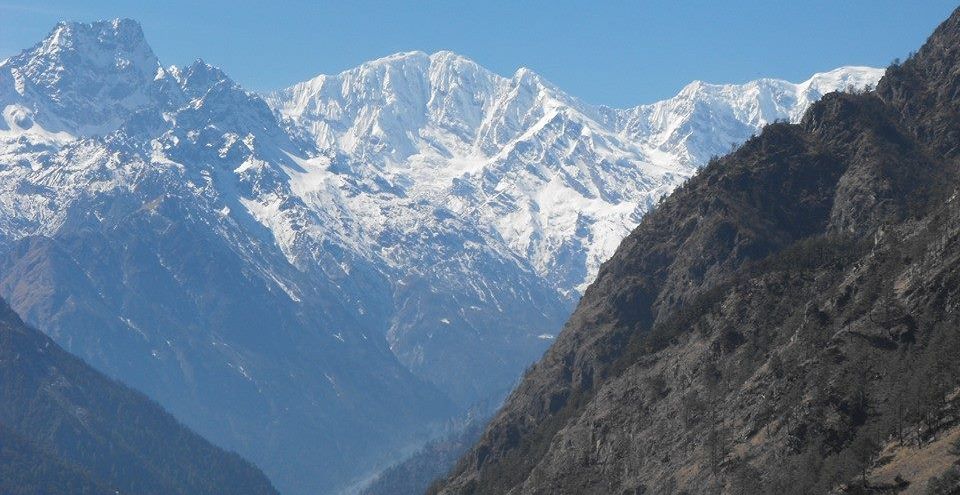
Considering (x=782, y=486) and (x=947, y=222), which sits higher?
(x=947, y=222)

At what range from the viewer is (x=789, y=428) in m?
178

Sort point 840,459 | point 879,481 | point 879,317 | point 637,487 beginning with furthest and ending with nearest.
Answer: point 637,487
point 879,317
point 840,459
point 879,481

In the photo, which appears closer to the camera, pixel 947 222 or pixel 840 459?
pixel 840 459

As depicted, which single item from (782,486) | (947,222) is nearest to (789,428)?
(782,486)

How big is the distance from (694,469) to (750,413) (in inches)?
424

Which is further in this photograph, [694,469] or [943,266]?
[694,469]

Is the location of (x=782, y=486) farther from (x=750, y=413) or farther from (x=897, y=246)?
(x=897, y=246)

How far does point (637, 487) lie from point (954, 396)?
56.6 metres

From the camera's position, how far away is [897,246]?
19962 cm

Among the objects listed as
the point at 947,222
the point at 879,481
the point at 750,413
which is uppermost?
the point at 947,222

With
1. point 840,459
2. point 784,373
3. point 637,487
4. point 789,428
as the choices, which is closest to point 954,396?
point 840,459

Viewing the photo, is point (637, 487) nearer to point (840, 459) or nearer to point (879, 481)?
point (840, 459)

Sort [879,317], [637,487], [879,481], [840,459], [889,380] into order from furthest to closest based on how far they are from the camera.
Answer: [637,487], [879,317], [889,380], [840,459], [879,481]

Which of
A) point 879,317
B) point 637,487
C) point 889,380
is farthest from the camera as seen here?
point 637,487
